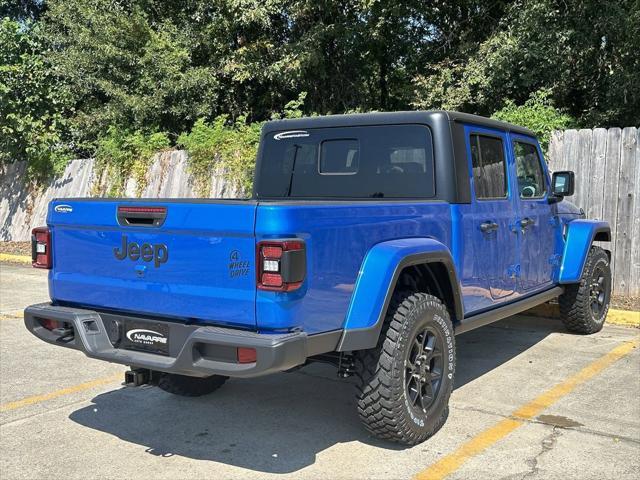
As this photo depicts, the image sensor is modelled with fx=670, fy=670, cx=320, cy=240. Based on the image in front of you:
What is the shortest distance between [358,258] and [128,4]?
47.6ft

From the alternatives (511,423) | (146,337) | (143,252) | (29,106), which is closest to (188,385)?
(146,337)

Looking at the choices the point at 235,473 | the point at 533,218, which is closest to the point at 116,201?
the point at 235,473

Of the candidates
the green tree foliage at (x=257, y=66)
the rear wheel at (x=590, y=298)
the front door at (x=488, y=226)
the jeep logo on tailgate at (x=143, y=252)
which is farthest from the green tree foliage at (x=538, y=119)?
the jeep logo on tailgate at (x=143, y=252)

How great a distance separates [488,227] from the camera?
484 cm

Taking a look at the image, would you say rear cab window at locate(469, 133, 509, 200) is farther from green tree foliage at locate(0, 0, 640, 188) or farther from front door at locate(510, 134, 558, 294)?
green tree foliage at locate(0, 0, 640, 188)

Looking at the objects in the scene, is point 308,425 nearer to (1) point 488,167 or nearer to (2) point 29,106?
(1) point 488,167

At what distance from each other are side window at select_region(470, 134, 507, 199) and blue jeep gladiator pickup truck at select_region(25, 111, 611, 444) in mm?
18

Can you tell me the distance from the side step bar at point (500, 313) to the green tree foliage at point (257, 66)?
21.0 feet

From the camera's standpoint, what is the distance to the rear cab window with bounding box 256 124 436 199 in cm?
478

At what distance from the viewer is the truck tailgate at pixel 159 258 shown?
11.0 feet

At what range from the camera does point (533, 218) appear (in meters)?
5.71

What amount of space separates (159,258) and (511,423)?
260cm

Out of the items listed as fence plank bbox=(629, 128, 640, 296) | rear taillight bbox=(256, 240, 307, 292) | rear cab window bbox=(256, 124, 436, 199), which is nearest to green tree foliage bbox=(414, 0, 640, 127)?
fence plank bbox=(629, 128, 640, 296)

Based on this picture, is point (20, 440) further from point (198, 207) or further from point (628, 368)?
point (628, 368)
